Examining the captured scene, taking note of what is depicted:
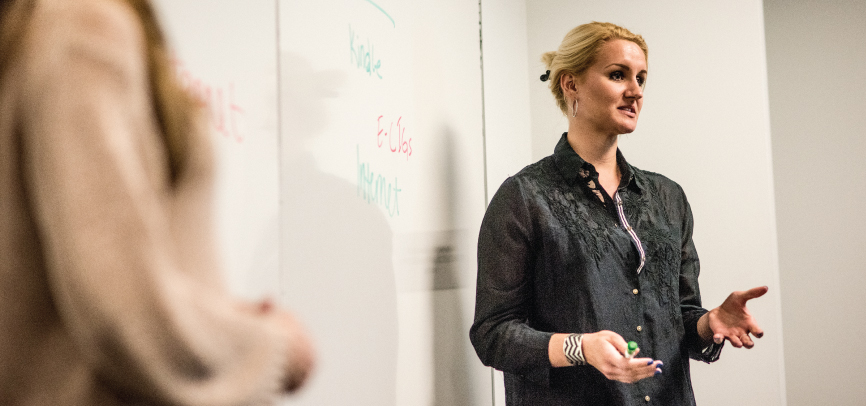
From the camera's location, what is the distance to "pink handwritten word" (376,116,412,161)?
113 cm

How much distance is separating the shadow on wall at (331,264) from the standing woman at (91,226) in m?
0.32

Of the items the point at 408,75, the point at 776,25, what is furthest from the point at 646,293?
the point at 776,25

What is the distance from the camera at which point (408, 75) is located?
127 cm

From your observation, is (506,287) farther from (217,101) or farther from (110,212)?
(110,212)

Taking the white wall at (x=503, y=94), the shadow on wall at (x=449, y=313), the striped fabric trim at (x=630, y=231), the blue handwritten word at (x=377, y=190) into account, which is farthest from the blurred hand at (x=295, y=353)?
the white wall at (x=503, y=94)

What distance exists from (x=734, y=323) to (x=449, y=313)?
578 millimetres

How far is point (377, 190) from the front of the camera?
1106 millimetres

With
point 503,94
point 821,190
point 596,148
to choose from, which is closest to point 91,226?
point 596,148

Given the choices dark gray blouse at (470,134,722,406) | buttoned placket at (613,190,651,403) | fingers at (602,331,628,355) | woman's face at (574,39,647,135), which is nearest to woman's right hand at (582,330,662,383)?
fingers at (602,331,628,355)

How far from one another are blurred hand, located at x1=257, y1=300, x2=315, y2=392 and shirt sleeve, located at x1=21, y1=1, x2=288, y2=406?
0.07m

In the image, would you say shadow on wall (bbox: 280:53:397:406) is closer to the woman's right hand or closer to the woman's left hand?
the woman's right hand

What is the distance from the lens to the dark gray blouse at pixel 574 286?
4.16 feet

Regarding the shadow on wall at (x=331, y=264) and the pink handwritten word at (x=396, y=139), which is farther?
the pink handwritten word at (x=396, y=139)

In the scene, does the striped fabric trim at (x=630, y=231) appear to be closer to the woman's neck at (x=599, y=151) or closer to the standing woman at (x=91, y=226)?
the woman's neck at (x=599, y=151)
